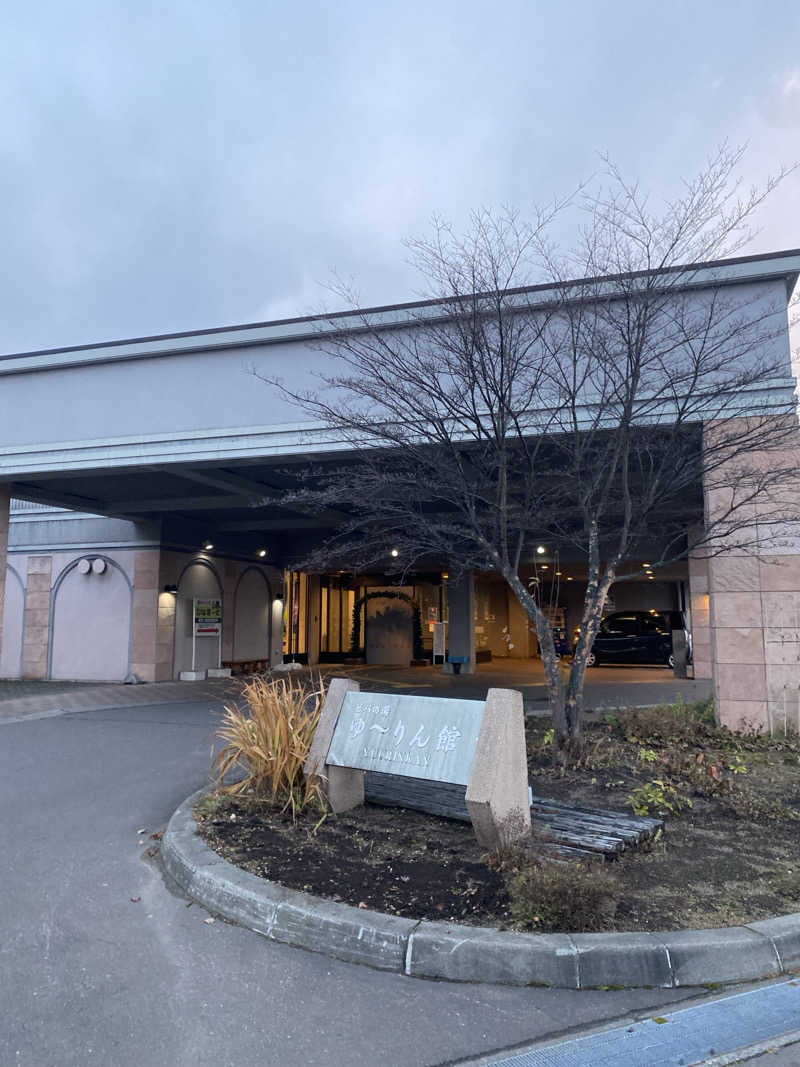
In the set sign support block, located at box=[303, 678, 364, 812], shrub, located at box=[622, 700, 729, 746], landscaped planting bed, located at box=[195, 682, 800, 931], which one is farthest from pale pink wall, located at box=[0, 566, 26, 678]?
sign support block, located at box=[303, 678, 364, 812]

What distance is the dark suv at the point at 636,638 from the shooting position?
77.4 feet

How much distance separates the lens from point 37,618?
745 inches

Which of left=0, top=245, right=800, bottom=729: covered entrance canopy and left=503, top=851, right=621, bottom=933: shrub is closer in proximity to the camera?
left=503, top=851, right=621, bottom=933: shrub

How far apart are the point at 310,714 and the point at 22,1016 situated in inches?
131

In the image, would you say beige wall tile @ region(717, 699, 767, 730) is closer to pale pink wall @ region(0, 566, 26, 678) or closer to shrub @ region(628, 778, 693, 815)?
shrub @ region(628, 778, 693, 815)

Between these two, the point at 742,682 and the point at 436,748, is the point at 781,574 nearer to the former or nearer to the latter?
the point at 742,682

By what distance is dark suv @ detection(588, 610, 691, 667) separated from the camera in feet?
77.4

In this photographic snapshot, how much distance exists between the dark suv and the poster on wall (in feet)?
38.1

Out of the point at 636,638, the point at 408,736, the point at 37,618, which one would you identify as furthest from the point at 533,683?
the point at 408,736

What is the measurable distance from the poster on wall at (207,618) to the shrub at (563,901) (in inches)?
636

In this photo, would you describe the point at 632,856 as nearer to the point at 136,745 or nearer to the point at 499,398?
the point at 499,398

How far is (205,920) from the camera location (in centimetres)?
413

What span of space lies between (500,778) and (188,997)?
2142mm

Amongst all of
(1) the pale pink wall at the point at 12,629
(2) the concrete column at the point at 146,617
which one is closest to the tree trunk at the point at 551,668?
(2) the concrete column at the point at 146,617
